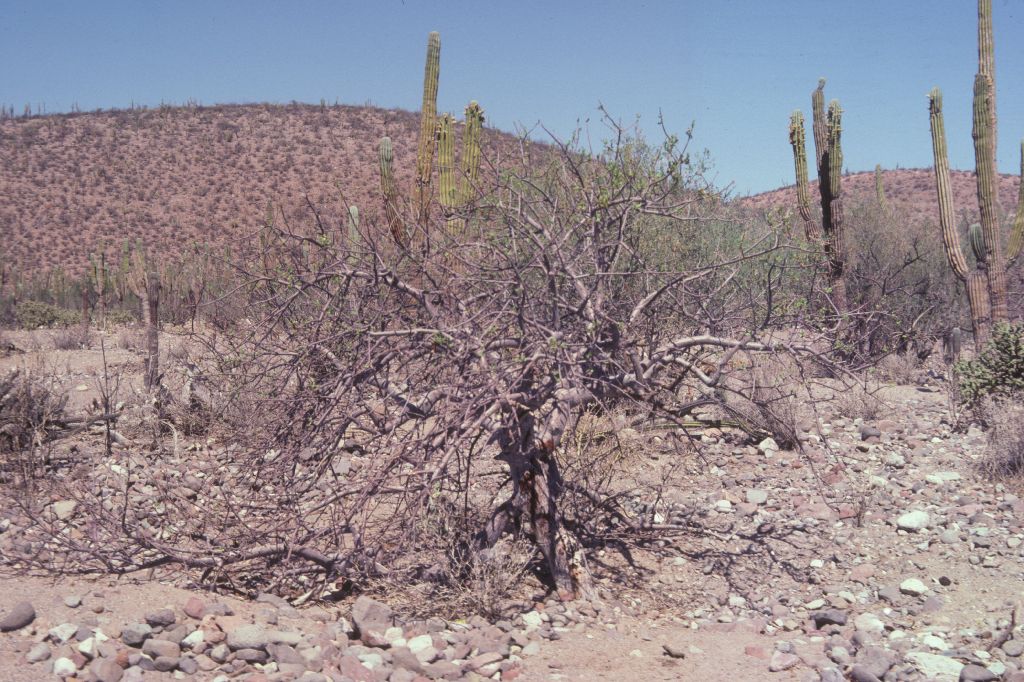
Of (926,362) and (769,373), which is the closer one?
(769,373)

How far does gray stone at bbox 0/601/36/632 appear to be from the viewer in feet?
14.4

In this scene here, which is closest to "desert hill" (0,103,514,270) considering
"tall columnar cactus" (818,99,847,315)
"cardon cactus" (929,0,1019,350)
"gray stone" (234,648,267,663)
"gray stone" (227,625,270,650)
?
"tall columnar cactus" (818,99,847,315)

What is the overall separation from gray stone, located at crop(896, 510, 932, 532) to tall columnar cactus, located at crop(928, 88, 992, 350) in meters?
6.32

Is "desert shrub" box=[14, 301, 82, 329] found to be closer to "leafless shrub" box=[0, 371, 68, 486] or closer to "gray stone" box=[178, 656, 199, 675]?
"leafless shrub" box=[0, 371, 68, 486]

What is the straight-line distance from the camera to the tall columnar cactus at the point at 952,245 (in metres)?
12.7

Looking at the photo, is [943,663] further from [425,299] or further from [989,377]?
[989,377]

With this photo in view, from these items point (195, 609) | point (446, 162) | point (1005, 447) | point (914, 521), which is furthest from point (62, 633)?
point (446, 162)

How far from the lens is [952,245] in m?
13.3

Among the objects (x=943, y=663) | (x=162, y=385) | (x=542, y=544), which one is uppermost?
(x=162, y=385)

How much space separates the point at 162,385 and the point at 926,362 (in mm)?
11072

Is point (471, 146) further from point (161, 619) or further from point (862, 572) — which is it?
point (161, 619)

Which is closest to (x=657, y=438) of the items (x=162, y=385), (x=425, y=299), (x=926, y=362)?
(x=425, y=299)

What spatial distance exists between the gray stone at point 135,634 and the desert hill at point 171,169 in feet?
108

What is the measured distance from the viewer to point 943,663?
4770mm
